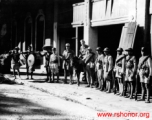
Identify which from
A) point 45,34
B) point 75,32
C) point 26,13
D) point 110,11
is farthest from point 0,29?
point 110,11

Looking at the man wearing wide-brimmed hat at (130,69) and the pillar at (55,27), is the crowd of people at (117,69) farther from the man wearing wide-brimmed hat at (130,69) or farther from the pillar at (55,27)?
the pillar at (55,27)

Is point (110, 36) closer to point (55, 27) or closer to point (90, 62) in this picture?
point (90, 62)

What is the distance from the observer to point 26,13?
22.1 m

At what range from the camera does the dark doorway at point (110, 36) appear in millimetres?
14219

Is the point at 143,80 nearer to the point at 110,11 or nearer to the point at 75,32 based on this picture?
the point at 110,11

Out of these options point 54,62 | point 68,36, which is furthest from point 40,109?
point 68,36

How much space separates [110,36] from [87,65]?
11.5ft

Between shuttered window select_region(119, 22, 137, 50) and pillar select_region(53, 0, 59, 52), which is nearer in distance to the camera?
shuttered window select_region(119, 22, 137, 50)

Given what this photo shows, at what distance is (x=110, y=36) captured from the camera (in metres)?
14.7

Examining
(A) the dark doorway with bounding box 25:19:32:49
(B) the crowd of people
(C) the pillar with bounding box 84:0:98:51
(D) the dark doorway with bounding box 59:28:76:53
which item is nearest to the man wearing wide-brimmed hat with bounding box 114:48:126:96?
(B) the crowd of people

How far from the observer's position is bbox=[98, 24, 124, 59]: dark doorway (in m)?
14.2

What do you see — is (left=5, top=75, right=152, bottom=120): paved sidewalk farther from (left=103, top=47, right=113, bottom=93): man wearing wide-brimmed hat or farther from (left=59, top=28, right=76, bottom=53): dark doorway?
(left=59, top=28, right=76, bottom=53): dark doorway

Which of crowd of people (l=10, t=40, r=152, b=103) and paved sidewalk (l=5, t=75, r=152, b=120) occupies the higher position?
crowd of people (l=10, t=40, r=152, b=103)

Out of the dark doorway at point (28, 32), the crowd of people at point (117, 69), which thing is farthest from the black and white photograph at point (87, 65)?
the dark doorway at point (28, 32)
